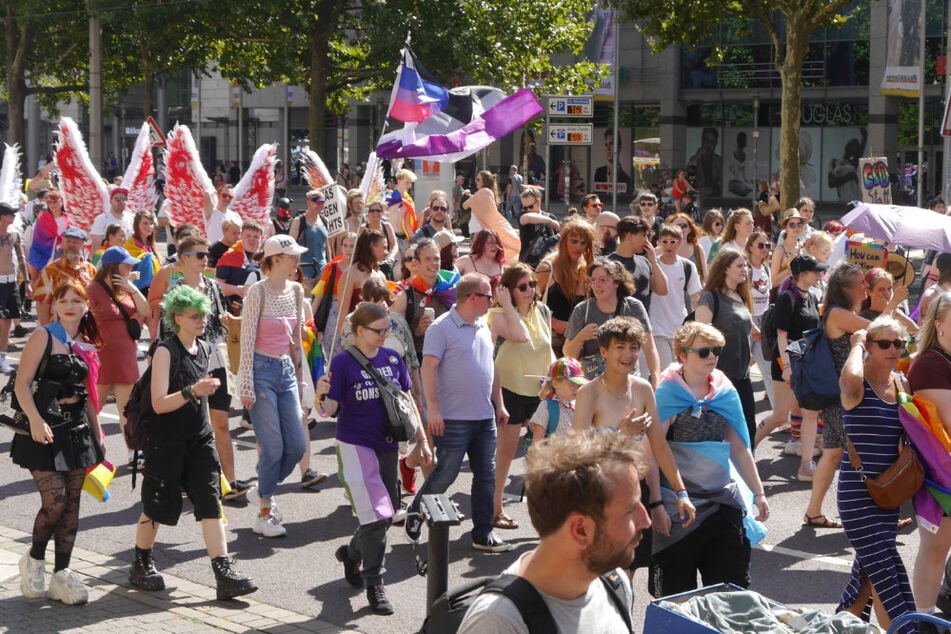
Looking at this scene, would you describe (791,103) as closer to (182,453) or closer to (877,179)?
(877,179)

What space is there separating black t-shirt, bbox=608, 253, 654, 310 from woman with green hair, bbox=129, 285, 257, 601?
3863mm

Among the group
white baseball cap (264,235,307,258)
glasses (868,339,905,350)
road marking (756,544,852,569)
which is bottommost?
road marking (756,544,852,569)

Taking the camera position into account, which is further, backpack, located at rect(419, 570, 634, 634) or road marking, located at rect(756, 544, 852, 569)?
road marking, located at rect(756, 544, 852, 569)

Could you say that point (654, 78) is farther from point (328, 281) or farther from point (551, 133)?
point (328, 281)

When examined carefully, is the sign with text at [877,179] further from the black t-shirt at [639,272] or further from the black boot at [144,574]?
the black boot at [144,574]

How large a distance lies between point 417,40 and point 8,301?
18541 millimetres

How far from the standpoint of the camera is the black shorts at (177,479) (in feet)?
23.2

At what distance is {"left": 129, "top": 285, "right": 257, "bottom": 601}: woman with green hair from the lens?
7.06m

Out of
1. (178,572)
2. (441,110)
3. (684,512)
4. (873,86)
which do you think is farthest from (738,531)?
(873,86)

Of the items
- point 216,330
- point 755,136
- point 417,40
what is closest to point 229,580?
point 216,330

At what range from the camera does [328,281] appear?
10.4 metres

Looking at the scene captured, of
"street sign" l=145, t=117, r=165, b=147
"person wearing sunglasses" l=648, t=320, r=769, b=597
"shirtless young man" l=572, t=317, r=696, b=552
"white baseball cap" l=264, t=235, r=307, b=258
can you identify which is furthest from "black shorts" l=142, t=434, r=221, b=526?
"street sign" l=145, t=117, r=165, b=147

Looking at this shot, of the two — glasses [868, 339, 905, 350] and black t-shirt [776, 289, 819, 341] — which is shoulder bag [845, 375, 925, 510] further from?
black t-shirt [776, 289, 819, 341]

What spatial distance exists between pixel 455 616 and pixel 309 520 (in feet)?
18.6
